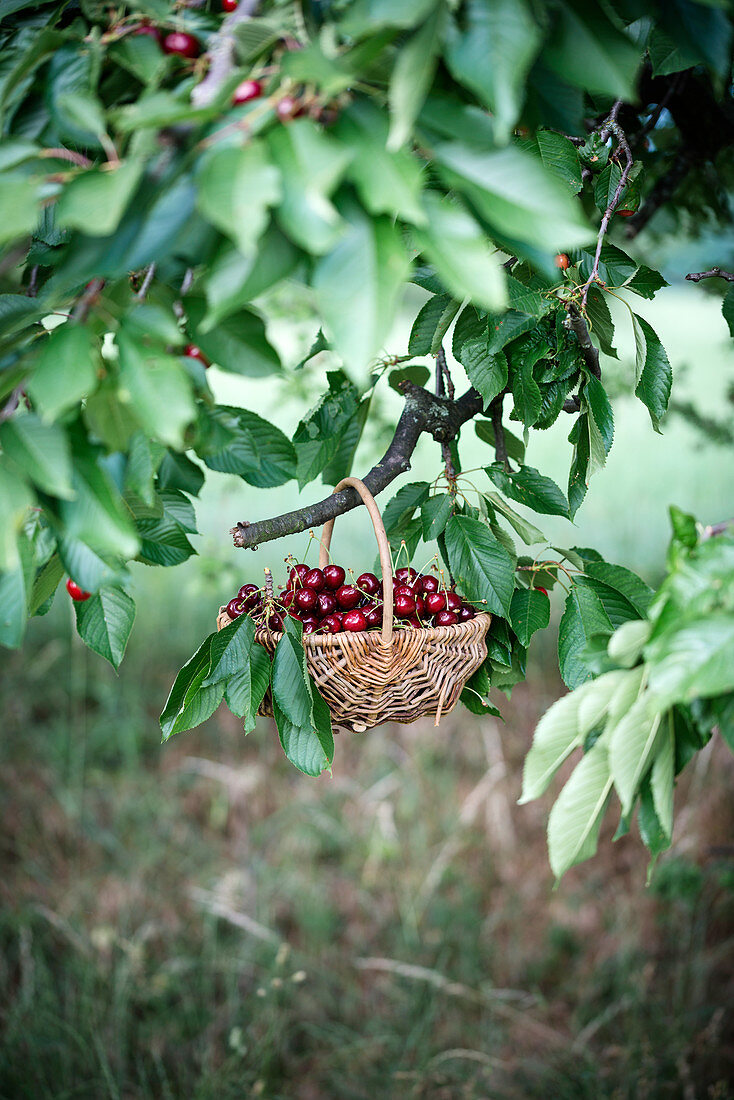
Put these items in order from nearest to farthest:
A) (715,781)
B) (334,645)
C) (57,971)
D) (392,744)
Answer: (334,645)
(57,971)
(715,781)
(392,744)

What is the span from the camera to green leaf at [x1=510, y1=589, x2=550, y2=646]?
2.98 feet

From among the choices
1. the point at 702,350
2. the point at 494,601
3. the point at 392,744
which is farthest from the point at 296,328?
the point at 494,601

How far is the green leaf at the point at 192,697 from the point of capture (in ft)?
2.72

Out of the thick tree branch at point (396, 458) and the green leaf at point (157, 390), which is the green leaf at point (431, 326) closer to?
the thick tree branch at point (396, 458)

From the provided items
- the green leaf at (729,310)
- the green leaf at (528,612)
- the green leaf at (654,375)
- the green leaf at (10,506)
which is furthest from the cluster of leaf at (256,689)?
the green leaf at (729,310)

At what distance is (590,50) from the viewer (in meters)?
0.51

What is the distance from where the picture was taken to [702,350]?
3.25 meters

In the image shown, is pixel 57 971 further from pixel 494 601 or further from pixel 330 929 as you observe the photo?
pixel 494 601

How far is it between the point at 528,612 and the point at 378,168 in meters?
0.55

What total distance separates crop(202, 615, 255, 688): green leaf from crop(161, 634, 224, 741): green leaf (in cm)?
1

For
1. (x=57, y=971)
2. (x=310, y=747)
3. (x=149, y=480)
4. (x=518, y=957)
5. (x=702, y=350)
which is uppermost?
(x=149, y=480)

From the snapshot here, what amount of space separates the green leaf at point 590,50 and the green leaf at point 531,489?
47 centimetres

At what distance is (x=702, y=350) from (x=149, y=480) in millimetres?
3067

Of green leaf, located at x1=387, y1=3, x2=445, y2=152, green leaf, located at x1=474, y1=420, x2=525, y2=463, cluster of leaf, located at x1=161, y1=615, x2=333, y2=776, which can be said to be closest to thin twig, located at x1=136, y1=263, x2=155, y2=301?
green leaf, located at x1=387, y1=3, x2=445, y2=152
